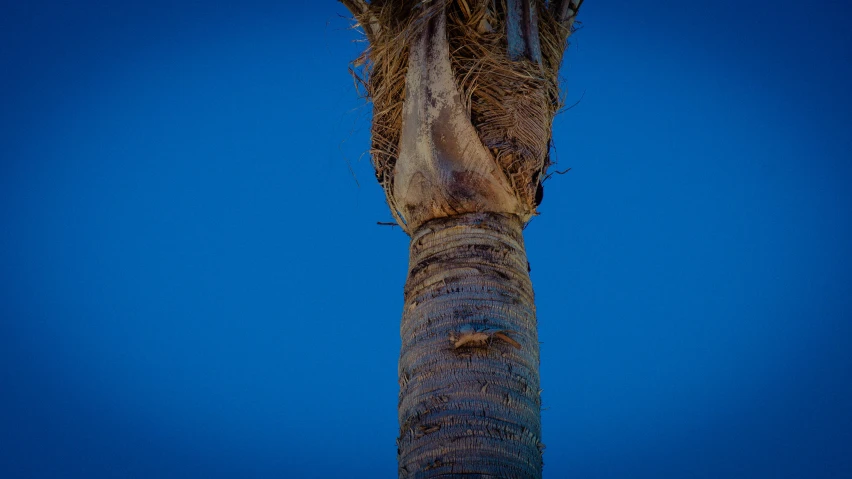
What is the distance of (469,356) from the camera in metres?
2.98

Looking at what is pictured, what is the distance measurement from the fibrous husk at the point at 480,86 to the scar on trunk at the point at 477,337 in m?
0.81

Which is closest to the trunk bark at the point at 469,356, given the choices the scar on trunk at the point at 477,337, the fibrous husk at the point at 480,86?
the scar on trunk at the point at 477,337

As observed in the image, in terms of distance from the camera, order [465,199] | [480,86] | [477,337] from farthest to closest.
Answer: [480,86] < [465,199] < [477,337]

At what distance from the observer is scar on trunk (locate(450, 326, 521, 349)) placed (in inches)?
117

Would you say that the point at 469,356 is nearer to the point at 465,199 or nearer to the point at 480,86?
the point at 465,199

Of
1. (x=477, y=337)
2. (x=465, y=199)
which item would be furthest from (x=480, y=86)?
(x=477, y=337)

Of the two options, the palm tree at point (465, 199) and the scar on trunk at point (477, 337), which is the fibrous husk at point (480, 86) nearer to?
the palm tree at point (465, 199)

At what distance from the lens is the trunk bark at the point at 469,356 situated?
2.78 m

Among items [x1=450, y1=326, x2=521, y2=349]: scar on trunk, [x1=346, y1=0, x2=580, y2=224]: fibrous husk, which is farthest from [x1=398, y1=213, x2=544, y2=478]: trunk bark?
[x1=346, y1=0, x2=580, y2=224]: fibrous husk

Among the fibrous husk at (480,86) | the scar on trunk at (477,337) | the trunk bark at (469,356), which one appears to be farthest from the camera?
the fibrous husk at (480,86)

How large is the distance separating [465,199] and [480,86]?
0.58 meters

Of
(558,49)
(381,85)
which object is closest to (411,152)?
(381,85)

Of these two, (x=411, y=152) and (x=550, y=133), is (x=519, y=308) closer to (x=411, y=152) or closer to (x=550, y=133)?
(x=411, y=152)

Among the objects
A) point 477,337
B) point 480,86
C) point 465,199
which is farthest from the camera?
point 480,86
